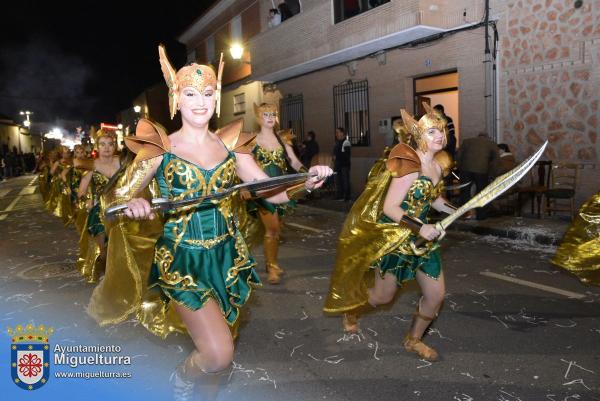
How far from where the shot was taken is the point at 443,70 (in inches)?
515

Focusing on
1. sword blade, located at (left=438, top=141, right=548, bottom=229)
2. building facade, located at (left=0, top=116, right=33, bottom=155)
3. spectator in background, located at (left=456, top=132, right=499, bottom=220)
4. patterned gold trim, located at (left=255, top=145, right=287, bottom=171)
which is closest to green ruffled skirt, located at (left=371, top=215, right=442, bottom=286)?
sword blade, located at (left=438, top=141, right=548, bottom=229)

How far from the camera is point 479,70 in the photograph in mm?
11922

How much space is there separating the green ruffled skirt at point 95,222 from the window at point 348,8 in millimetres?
10756

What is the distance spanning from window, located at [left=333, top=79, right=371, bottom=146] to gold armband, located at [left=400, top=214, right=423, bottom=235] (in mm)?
12521

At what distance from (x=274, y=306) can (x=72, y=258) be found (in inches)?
176

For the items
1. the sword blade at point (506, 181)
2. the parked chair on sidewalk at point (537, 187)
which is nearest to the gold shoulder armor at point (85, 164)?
the sword blade at point (506, 181)

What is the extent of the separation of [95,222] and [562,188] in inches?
332

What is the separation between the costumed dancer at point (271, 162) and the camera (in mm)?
6590

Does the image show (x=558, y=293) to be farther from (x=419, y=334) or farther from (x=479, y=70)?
(x=479, y=70)

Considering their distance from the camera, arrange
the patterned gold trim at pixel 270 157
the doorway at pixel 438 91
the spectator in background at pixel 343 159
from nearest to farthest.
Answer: the patterned gold trim at pixel 270 157 < the doorway at pixel 438 91 < the spectator in background at pixel 343 159

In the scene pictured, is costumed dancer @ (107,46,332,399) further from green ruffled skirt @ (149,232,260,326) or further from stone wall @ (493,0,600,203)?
stone wall @ (493,0,600,203)

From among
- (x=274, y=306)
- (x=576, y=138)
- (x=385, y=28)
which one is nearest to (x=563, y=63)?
(x=576, y=138)

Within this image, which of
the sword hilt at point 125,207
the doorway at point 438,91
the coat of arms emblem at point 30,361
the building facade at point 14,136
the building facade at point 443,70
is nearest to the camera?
the sword hilt at point 125,207

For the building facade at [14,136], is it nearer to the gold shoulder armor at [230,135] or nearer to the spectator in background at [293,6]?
the spectator in background at [293,6]
